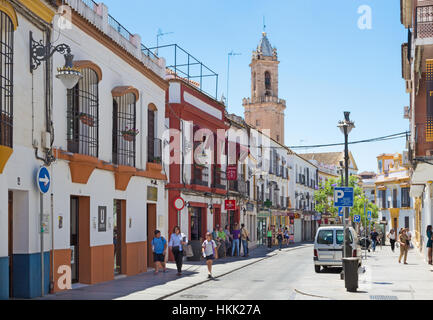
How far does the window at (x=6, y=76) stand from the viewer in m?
12.5

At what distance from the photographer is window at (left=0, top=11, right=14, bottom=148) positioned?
1245 centimetres

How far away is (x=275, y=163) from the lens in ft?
184

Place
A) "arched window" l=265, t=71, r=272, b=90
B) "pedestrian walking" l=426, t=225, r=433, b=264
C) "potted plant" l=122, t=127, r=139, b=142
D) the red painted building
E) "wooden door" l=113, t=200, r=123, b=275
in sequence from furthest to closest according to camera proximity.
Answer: "arched window" l=265, t=71, r=272, b=90, the red painted building, "pedestrian walking" l=426, t=225, r=433, b=264, "wooden door" l=113, t=200, r=123, b=275, "potted plant" l=122, t=127, r=139, b=142

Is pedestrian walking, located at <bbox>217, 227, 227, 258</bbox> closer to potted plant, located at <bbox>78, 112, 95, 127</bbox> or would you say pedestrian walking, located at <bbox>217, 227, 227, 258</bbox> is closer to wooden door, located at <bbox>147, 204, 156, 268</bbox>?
wooden door, located at <bbox>147, 204, 156, 268</bbox>

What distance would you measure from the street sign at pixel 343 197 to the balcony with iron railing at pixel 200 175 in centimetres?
1257

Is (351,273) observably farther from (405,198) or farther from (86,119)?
(405,198)

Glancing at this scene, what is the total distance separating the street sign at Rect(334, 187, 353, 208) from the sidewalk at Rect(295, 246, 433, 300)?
2.37m

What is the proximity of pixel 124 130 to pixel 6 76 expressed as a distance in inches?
288

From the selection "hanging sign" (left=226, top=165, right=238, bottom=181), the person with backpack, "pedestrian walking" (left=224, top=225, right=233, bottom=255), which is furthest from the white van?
"hanging sign" (left=226, top=165, right=238, bottom=181)

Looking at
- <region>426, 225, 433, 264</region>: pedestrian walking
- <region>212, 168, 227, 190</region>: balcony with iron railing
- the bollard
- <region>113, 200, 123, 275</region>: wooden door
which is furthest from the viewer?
<region>212, 168, 227, 190</region>: balcony with iron railing

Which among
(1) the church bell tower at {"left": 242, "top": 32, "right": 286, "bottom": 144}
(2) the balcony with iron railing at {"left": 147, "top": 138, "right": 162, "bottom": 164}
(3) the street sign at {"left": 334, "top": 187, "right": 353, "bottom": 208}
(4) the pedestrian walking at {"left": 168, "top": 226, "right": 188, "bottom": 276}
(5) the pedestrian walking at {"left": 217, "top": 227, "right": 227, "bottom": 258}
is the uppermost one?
(1) the church bell tower at {"left": 242, "top": 32, "right": 286, "bottom": 144}

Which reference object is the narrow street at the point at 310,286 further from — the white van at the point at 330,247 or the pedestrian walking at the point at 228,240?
the pedestrian walking at the point at 228,240
